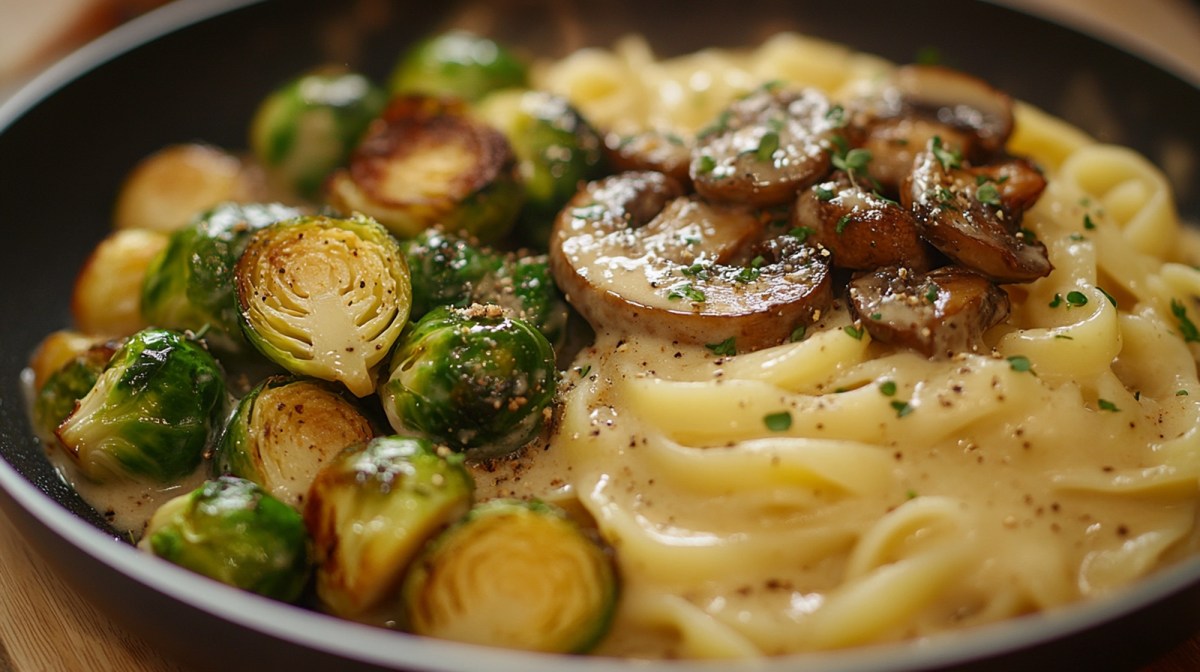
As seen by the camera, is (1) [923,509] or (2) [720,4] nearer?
(1) [923,509]

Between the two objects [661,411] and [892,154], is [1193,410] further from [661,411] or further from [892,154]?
[661,411]

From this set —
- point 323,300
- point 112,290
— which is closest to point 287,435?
point 323,300

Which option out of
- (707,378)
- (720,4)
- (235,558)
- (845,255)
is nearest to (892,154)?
(845,255)

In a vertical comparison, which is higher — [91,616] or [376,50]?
[376,50]

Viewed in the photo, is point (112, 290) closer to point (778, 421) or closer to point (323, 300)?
point (323, 300)

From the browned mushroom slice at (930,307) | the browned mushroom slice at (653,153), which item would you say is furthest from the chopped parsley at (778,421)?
the browned mushroom slice at (653,153)

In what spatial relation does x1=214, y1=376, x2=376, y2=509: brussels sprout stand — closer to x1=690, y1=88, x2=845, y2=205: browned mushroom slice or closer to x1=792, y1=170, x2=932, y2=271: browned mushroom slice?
x1=690, y1=88, x2=845, y2=205: browned mushroom slice

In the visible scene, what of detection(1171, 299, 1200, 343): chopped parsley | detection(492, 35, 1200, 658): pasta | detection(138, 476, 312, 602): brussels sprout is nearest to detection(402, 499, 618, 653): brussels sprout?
detection(492, 35, 1200, 658): pasta
